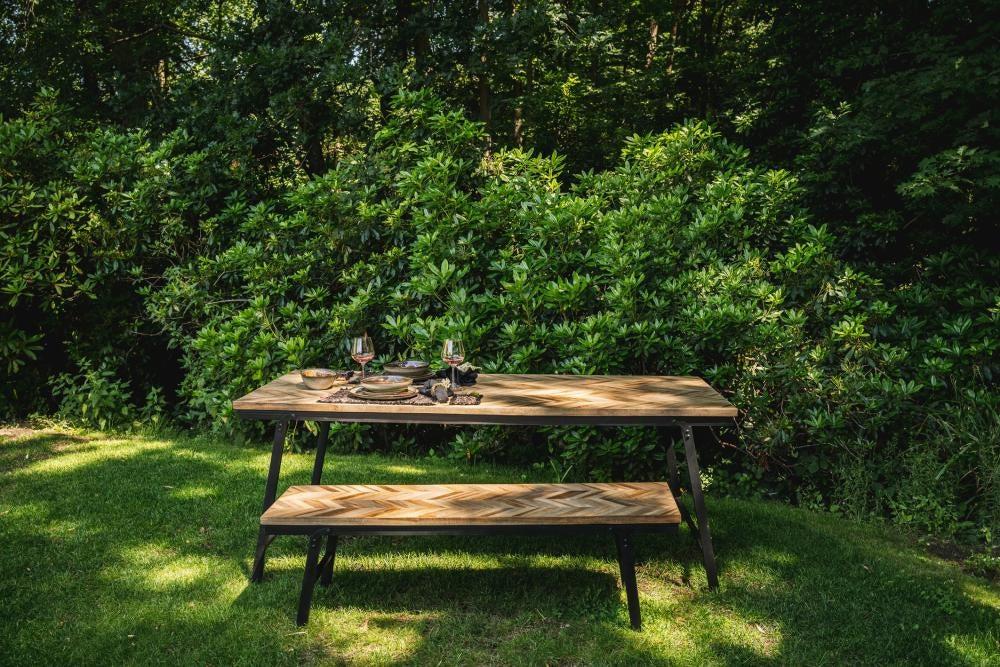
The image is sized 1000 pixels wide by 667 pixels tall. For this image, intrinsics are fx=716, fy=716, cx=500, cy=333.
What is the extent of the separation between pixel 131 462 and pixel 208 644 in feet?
9.93

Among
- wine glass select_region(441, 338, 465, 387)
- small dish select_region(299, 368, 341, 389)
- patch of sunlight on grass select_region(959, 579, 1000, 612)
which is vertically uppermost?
wine glass select_region(441, 338, 465, 387)

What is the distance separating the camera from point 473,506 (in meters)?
3.27

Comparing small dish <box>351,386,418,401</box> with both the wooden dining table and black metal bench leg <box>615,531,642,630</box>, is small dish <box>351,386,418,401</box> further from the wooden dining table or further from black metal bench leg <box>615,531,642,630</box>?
black metal bench leg <box>615,531,642,630</box>

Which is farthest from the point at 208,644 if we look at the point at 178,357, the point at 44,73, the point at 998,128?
the point at 44,73

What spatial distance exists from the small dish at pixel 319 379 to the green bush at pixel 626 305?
164 centimetres

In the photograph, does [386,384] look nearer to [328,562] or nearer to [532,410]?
[532,410]

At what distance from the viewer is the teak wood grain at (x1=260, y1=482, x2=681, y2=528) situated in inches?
123

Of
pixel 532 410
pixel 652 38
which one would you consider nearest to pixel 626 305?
pixel 532 410

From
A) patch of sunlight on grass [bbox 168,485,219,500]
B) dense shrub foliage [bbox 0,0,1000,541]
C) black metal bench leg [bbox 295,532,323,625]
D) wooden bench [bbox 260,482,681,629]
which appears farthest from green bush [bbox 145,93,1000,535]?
black metal bench leg [bbox 295,532,323,625]

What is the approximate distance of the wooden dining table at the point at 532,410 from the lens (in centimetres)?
336

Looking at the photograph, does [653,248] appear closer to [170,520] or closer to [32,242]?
[170,520]

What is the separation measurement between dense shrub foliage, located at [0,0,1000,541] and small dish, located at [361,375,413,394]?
5.47ft

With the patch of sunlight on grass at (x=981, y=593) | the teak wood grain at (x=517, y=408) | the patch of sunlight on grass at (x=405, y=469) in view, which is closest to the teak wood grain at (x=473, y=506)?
the teak wood grain at (x=517, y=408)

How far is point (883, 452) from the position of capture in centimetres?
492
